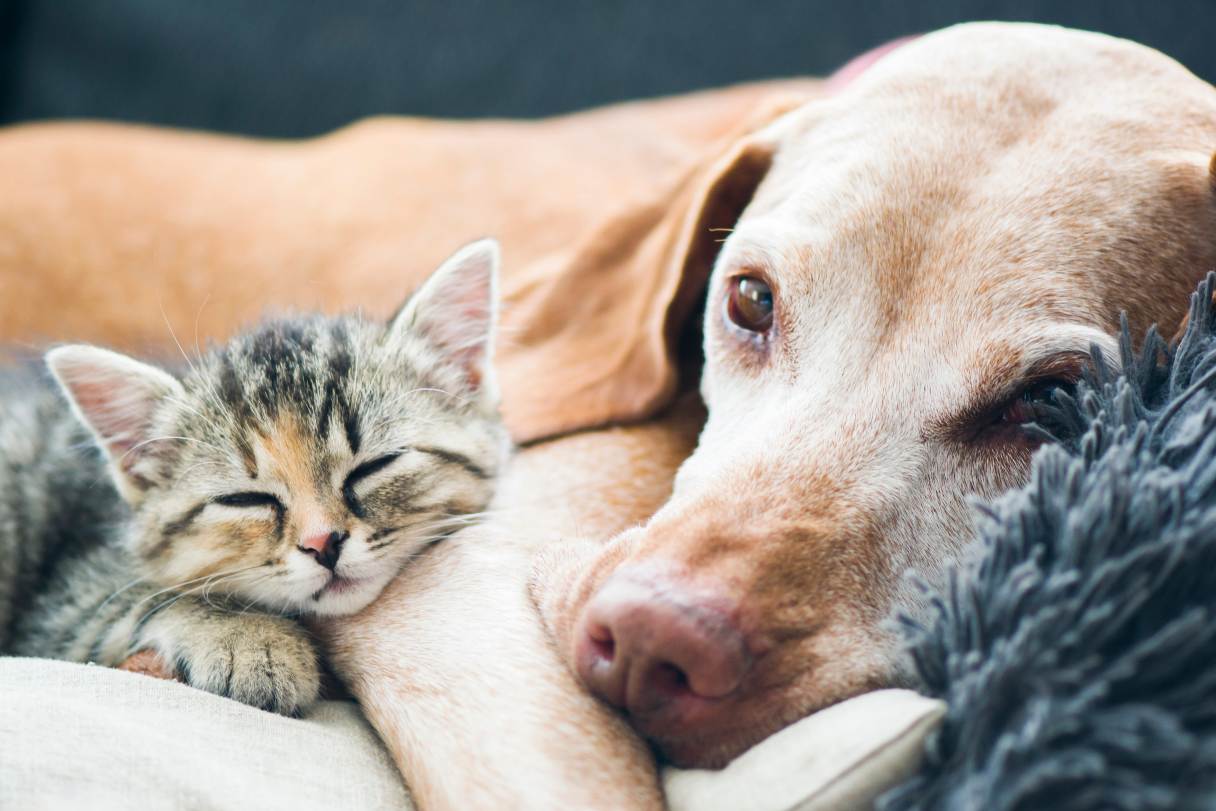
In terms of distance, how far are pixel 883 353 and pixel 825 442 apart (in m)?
0.16

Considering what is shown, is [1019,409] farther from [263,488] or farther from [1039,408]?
[263,488]

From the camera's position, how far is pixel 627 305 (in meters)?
2.01

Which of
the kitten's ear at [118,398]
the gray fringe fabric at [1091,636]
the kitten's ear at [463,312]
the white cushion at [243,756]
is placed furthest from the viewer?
the kitten's ear at [463,312]

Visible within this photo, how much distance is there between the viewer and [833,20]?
3207 millimetres

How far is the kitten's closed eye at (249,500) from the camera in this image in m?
1.50

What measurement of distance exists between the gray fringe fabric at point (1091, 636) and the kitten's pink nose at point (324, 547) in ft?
2.61

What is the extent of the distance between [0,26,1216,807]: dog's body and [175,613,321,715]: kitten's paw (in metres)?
0.07

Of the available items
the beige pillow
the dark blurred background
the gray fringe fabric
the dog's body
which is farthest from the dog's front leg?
the dark blurred background

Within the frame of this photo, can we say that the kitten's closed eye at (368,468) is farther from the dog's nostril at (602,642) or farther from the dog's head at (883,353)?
the dog's nostril at (602,642)

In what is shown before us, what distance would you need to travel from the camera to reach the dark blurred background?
334 centimetres

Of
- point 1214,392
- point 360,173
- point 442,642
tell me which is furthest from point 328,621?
point 360,173

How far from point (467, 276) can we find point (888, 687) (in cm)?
96

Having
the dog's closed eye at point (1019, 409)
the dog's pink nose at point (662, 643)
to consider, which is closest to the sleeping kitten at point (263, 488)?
the dog's pink nose at point (662, 643)

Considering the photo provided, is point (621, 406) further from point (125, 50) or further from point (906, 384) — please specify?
point (125, 50)
